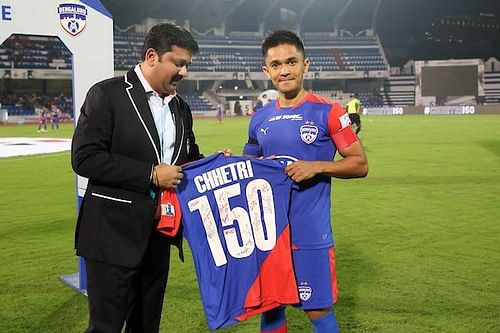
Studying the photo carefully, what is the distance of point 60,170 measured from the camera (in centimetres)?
1436

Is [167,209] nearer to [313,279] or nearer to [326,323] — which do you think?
[313,279]

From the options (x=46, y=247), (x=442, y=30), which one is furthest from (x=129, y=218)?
(x=442, y=30)

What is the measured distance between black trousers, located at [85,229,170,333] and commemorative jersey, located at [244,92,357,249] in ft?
2.49

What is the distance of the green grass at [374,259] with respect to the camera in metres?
4.48

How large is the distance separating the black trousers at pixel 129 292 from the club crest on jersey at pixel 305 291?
2.48 feet

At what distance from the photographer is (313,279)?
10.1 feet

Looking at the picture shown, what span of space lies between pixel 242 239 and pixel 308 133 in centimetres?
67

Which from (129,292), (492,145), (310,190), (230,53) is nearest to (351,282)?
(310,190)

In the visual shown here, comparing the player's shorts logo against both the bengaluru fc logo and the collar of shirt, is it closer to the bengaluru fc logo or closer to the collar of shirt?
the collar of shirt

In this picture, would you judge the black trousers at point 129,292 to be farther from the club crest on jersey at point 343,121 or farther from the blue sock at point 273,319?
the club crest on jersey at point 343,121

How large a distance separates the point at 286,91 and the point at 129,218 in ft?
3.56

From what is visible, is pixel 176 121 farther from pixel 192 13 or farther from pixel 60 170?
pixel 192 13

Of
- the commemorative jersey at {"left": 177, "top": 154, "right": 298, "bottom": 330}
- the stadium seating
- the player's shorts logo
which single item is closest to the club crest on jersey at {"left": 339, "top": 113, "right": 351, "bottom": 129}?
the player's shorts logo

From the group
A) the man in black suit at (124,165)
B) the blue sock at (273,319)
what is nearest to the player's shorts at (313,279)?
the blue sock at (273,319)
